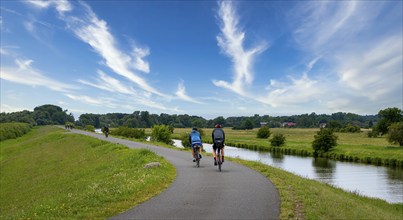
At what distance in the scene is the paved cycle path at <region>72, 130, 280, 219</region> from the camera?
9.41 m

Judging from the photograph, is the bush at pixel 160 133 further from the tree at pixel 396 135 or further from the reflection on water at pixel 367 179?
the tree at pixel 396 135

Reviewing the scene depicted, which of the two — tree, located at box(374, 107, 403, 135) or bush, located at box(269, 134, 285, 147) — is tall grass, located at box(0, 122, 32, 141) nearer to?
bush, located at box(269, 134, 285, 147)

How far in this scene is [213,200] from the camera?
36.3 ft

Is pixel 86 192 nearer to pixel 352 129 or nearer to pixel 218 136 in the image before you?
pixel 218 136

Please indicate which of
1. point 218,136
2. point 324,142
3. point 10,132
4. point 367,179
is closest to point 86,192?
point 218,136

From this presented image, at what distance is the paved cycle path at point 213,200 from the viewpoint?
30.9 feet

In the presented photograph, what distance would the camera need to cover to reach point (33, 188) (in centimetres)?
2547

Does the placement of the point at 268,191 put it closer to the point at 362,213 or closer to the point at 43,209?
the point at 362,213

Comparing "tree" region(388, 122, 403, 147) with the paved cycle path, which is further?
"tree" region(388, 122, 403, 147)

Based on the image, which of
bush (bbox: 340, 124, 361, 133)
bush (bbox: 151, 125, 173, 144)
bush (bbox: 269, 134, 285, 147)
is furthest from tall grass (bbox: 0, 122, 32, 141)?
bush (bbox: 340, 124, 361, 133)

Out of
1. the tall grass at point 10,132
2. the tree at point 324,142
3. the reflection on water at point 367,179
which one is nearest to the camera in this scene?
the reflection on water at point 367,179

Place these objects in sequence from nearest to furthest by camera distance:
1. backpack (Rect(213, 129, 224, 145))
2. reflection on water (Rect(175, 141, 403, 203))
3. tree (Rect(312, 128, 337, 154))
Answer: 1. backpack (Rect(213, 129, 224, 145))
2. reflection on water (Rect(175, 141, 403, 203))
3. tree (Rect(312, 128, 337, 154))

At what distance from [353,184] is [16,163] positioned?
3832 centimetres

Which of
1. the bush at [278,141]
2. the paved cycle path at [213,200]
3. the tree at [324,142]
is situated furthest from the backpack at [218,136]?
the bush at [278,141]
